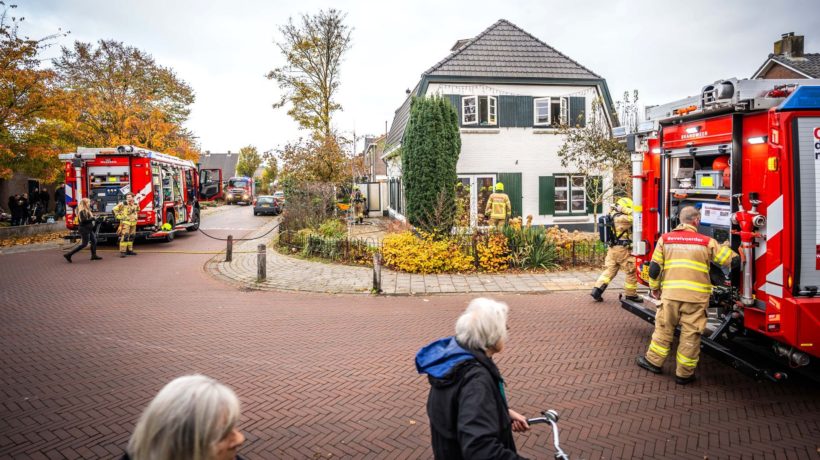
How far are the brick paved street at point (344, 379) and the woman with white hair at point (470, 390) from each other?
6.02 ft

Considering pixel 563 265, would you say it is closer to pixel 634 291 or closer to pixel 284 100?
pixel 634 291

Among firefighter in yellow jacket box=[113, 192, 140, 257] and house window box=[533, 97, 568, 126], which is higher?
house window box=[533, 97, 568, 126]

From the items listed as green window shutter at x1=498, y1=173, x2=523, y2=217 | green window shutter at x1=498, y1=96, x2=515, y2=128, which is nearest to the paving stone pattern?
green window shutter at x1=498, y1=173, x2=523, y2=217

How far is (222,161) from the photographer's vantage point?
9069 centimetres

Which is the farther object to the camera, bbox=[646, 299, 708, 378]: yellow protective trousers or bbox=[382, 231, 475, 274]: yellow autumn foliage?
bbox=[382, 231, 475, 274]: yellow autumn foliage

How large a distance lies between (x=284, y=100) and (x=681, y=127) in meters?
27.6

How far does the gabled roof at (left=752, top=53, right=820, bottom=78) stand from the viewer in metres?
27.0

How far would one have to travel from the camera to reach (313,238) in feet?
46.5

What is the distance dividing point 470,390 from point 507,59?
745 inches

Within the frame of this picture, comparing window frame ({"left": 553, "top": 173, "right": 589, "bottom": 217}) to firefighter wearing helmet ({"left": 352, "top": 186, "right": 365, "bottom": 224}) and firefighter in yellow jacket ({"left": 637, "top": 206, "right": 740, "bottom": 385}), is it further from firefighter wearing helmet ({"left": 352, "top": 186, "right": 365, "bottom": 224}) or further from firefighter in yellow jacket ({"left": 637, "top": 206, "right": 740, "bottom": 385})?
firefighter in yellow jacket ({"left": 637, "top": 206, "right": 740, "bottom": 385})

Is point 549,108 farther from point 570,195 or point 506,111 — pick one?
point 570,195

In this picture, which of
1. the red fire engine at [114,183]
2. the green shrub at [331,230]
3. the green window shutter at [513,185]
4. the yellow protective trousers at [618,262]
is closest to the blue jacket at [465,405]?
the yellow protective trousers at [618,262]

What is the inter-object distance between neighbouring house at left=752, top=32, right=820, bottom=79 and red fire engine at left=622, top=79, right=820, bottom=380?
29617mm

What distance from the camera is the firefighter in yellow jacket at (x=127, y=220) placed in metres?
14.5
